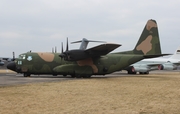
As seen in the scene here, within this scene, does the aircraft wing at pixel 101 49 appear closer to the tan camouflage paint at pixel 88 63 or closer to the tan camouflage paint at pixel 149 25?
the tan camouflage paint at pixel 88 63

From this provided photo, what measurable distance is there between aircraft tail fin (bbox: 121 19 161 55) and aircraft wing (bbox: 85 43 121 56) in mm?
4190

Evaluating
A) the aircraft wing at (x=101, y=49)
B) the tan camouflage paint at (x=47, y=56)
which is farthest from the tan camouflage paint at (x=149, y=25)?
the tan camouflage paint at (x=47, y=56)

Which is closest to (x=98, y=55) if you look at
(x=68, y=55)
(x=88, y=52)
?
(x=88, y=52)

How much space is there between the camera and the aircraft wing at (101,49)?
23073 millimetres

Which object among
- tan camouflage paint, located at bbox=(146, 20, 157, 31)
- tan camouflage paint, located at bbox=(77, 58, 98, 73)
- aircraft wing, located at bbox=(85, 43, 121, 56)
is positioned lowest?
tan camouflage paint, located at bbox=(77, 58, 98, 73)

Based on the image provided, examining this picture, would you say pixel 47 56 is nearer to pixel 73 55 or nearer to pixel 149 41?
pixel 73 55

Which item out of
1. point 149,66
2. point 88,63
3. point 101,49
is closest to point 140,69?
point 149,66

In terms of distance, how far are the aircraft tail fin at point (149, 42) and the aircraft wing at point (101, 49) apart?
4.19 metres

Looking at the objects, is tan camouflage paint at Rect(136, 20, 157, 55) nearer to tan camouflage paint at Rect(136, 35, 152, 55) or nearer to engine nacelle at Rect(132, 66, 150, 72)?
tan camouflage paint at Rect(136, 35, 152, 55)

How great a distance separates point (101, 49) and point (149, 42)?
6.81 meters

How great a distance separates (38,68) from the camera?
2484cm

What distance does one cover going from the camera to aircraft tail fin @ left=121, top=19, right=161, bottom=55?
1092 inches

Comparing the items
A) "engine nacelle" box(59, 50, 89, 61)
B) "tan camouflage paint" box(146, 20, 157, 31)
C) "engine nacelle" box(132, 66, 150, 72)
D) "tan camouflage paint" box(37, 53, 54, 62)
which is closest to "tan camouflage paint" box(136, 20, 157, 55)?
"tan camouflage paint" box(146, 20, 157, 31)

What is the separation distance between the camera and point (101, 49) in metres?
24.1
